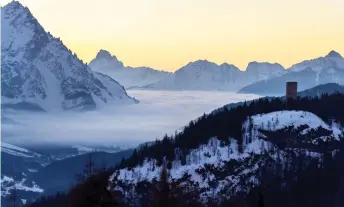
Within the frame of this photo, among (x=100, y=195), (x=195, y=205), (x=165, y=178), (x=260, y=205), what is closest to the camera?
(x=100, y=195)

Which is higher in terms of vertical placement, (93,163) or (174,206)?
(93,163)

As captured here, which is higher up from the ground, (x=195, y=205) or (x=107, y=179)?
(x=107, y=179)

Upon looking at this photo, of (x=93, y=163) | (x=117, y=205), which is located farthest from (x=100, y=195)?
(x=93, y=163)

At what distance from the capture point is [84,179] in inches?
1435

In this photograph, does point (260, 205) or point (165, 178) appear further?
point (165, 178)

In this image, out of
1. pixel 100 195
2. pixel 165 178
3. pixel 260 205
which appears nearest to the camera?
pixel 100 195

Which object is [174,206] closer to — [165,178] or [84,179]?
[165,178]

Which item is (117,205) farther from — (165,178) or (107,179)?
(165,178)

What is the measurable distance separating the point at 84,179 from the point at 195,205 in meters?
12.2

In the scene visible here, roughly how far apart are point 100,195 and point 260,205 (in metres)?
9.72

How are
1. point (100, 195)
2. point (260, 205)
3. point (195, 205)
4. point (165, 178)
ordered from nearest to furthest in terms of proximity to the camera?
1. point (100, 195)
2. point (260, 205)
3. point (165, 178)
4. point (195, 205)

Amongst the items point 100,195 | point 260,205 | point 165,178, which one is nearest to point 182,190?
point 165,178

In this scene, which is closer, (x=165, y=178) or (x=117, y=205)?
(x=117, y=205)

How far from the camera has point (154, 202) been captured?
40.4 metres
